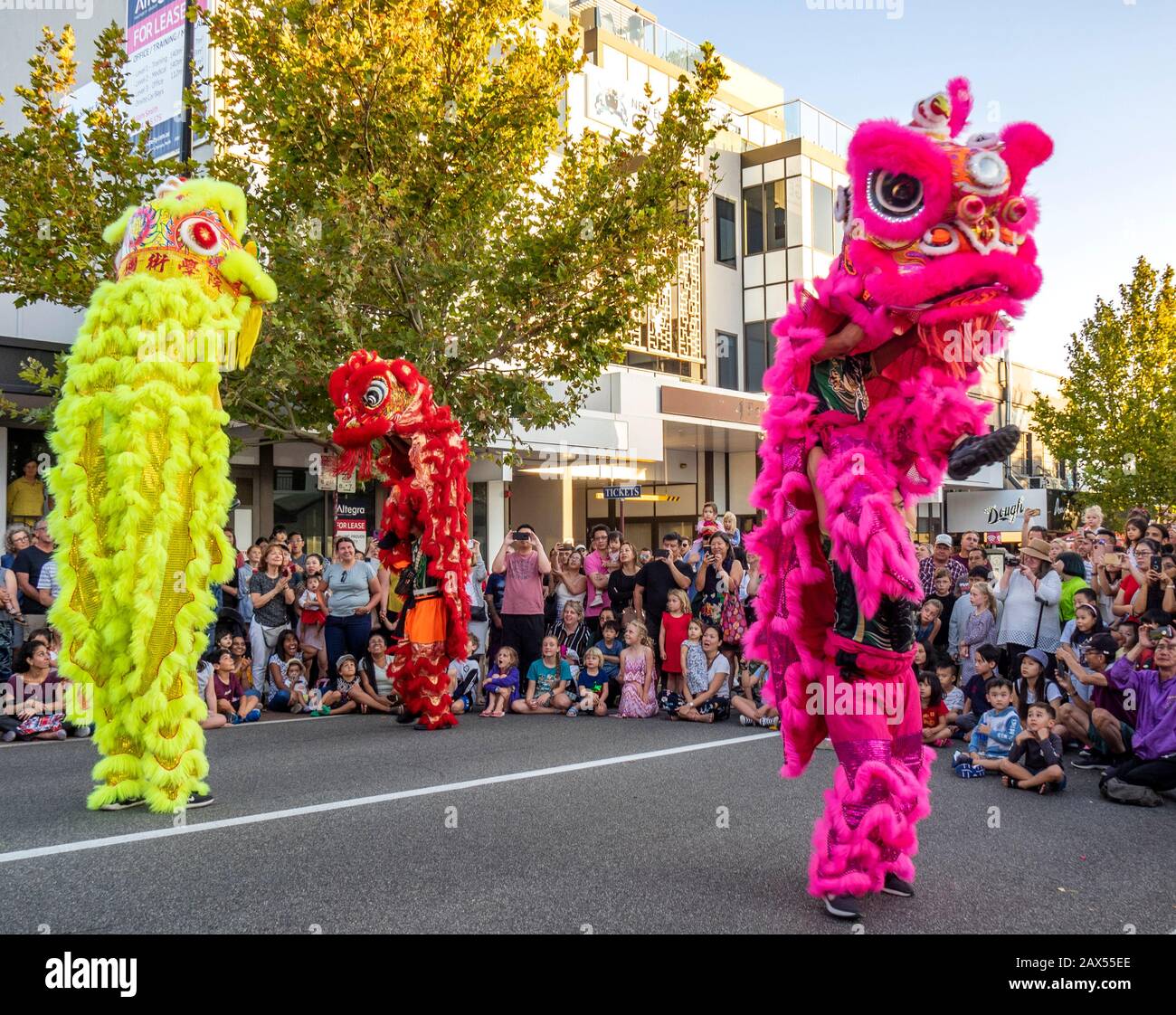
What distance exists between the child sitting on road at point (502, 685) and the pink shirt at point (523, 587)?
47 centimetres

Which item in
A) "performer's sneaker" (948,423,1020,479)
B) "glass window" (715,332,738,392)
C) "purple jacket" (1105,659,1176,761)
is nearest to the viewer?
"performer's sneaker" (948,423,1020,479)

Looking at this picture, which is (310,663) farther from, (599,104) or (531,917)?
(599,104)

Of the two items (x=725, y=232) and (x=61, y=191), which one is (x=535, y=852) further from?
(x=725, y=232)

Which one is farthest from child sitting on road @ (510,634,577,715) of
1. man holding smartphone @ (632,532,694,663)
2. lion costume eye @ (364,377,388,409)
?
lion costume eye @ (364,377,388,409)

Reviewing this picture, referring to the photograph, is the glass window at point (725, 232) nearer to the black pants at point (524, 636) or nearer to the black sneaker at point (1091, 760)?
the black pants at point (524, 636)

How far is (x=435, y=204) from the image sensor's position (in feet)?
37.1

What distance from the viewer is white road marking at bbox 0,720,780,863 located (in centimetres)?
416

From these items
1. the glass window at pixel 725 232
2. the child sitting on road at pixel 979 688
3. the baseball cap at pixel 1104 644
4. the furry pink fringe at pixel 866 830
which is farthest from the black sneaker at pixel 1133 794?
the glass window at pixel 725 232

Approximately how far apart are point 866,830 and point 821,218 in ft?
82.6

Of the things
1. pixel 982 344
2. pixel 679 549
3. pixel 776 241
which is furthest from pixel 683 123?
pixel 776 241

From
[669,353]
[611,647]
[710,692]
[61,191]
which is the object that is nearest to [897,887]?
[710,692]

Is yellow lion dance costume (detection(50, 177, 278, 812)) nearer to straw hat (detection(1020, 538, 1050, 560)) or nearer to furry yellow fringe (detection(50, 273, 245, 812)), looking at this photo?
furry yellow fringe (detection(50, 273, 245, 812))

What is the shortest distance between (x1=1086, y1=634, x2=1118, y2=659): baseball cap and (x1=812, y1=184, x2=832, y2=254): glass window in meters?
21.1
